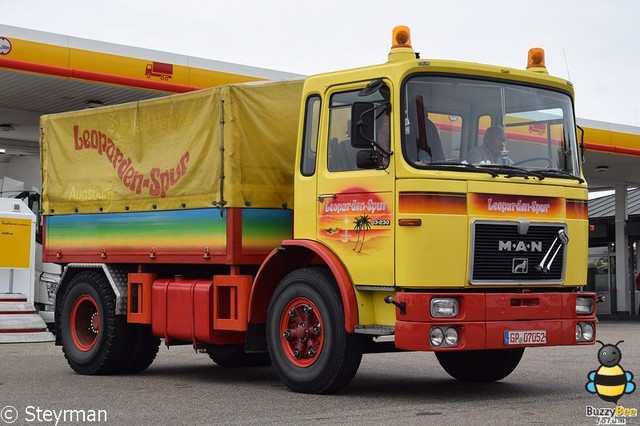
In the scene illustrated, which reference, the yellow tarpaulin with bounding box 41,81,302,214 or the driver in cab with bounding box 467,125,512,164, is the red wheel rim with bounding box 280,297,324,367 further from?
the driver in cab with bounding box 467,125,512,164

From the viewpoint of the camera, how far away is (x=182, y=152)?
12.3 metres

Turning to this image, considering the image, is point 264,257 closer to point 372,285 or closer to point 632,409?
point 372,285

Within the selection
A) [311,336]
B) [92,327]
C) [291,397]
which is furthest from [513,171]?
[92,327]

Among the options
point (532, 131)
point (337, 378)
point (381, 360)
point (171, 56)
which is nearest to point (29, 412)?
point (337, 378)

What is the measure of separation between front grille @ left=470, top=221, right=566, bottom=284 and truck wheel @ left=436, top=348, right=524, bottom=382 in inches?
57.0

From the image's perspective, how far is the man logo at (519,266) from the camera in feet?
33.9

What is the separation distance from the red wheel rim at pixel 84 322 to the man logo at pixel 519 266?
17.8 feet

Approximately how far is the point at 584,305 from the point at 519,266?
883 mm

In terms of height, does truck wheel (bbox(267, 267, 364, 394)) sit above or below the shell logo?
below

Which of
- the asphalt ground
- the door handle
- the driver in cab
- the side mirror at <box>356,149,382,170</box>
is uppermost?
the driver in cab

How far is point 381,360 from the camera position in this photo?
1540 cm

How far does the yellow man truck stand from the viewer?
1002 centimetres

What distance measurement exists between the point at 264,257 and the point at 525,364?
4549mm

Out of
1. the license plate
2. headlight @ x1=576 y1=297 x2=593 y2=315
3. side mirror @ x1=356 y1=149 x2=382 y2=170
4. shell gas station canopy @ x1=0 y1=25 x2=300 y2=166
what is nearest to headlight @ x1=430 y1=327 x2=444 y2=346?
the license plate
